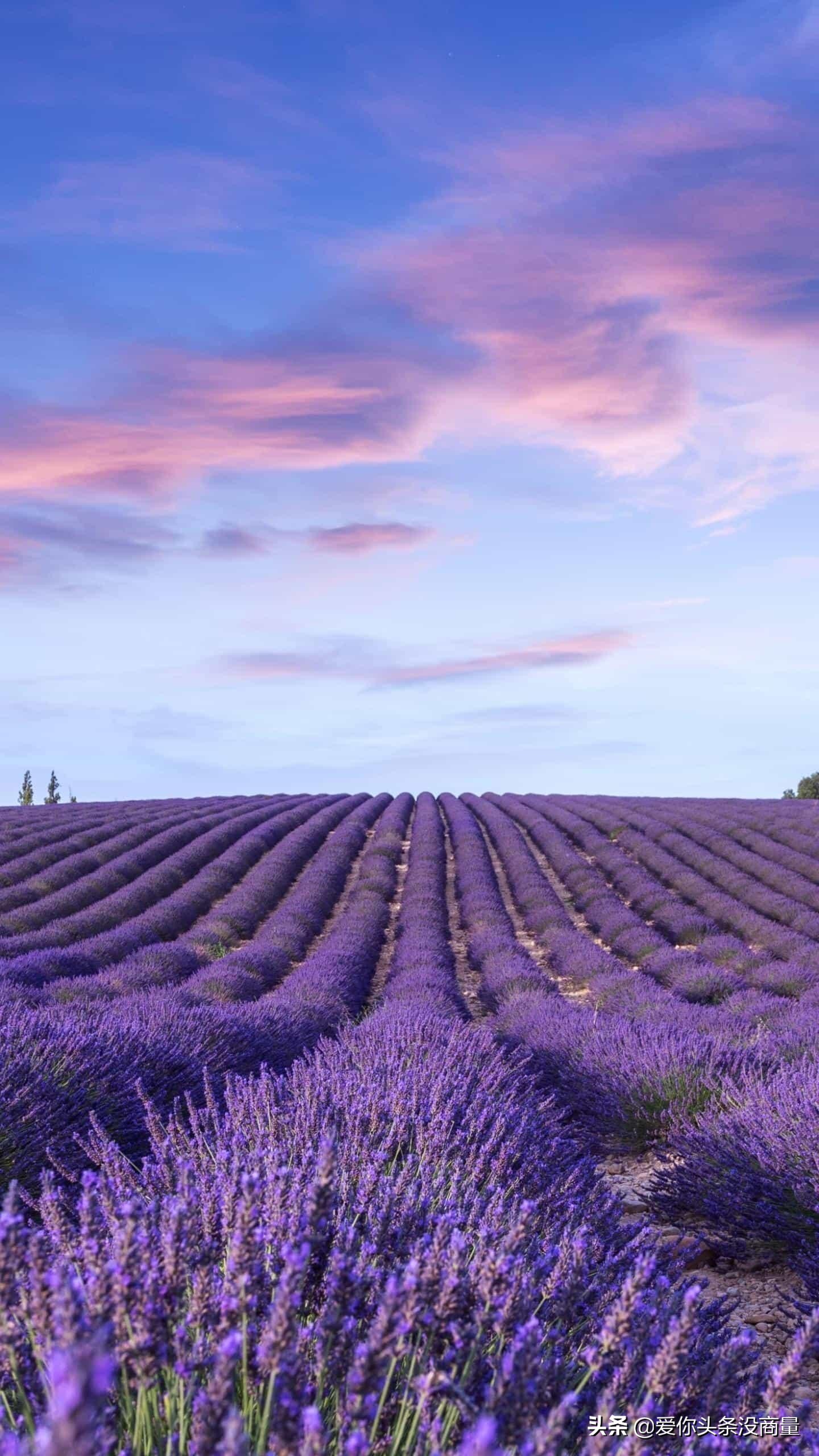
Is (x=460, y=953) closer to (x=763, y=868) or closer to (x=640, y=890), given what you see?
(x=640, y=890)

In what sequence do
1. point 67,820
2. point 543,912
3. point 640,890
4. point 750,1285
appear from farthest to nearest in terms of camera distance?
point 67,820 < point 640,890 < point 543,912 < point 750,1285

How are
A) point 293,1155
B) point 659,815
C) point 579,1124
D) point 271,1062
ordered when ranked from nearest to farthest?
point 293,1155 < point 579,1124 < point 271,1062 < point 659,815

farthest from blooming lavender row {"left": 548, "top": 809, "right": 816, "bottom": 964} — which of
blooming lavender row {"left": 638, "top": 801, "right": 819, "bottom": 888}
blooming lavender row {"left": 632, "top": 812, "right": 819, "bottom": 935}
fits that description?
blooming lavender row {"left": 638, "top": 801, "right": 819, "bottom": 888}

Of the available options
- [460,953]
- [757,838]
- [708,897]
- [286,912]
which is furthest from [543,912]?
[757,838]

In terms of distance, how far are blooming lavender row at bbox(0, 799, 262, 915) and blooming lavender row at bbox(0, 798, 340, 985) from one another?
103 centimetres

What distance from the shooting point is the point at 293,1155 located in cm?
291

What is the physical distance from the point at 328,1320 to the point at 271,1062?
15.4 ft

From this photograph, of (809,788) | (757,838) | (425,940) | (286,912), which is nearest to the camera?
(425,940)

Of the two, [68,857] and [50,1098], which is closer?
[50,1098]

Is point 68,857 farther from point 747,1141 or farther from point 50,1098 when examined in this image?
point 747,1141

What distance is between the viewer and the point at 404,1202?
2535mm

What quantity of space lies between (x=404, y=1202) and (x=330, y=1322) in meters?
1.06

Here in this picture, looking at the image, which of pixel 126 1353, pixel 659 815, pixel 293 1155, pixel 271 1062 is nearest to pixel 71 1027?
pixel 271 1062

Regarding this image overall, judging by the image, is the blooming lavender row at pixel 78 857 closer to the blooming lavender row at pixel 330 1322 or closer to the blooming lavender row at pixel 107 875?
the blooming lavender row at pixel 107 875
